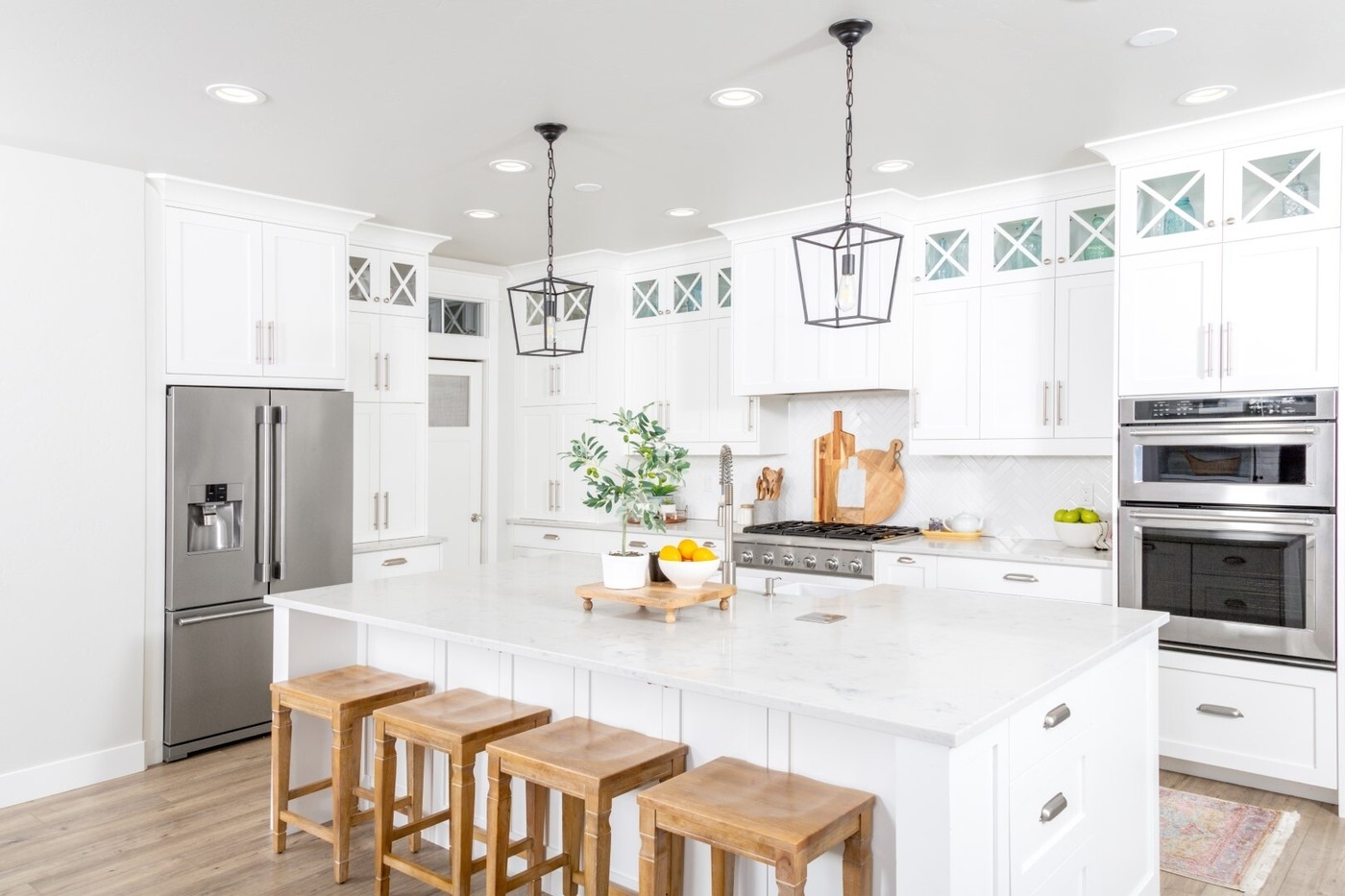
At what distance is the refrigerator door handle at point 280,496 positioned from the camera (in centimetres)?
444

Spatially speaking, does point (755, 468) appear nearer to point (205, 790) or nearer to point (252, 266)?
point (252, 266)

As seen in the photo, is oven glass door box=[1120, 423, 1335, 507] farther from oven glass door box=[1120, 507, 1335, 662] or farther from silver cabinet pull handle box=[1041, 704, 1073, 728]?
silver cabinet pull handle box=[1041, 704, 1073, 728]

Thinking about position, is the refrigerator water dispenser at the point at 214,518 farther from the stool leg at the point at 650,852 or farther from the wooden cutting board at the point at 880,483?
the wooden cutting board at the point at 880,483

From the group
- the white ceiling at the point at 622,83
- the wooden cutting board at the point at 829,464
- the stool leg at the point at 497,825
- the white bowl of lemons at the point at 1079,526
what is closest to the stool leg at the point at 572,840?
the stool leg at the point at 497,825

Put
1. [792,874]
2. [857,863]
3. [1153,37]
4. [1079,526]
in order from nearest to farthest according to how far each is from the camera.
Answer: [792,874]
[857,863]
[1153,37]
[1079,526]

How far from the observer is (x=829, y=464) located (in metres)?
5.32

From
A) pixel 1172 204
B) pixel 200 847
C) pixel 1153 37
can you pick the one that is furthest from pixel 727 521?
pixel 1172 204

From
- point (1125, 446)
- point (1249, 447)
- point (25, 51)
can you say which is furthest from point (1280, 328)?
point (25, 51)

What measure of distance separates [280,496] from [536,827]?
2524 millimetres

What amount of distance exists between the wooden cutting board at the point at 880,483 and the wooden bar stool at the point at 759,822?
10.2 feet

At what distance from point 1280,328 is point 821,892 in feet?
8.92

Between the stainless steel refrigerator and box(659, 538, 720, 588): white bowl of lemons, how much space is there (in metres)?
2.50

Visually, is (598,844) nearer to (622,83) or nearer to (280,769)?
(280,769)

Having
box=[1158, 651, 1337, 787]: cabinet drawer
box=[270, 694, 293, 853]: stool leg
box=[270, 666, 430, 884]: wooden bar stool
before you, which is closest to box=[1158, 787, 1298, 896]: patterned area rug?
box=[1158, 651, 1337, 787]: cabinet drawer
